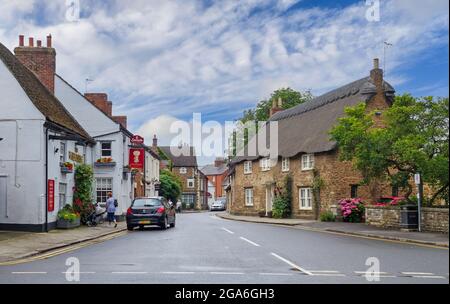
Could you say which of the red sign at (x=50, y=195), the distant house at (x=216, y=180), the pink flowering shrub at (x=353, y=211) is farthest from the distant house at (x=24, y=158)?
the distant house at (x=216, y=180)

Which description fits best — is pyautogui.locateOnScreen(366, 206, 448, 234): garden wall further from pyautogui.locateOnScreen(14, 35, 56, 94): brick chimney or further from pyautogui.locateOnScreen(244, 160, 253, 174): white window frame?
pyautogui.locateOnScreen(244, 160, 253, 174): white window frame

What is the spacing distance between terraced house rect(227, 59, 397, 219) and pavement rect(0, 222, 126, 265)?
50.8ft

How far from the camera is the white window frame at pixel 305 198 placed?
125 feet

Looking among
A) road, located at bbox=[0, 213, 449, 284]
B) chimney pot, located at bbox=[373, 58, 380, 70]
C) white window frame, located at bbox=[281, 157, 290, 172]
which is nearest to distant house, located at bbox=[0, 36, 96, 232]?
road, located at bbox=[0, 213, 449, 284]

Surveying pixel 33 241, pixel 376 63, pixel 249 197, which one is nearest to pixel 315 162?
pixel 376 63

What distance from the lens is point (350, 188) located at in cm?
3525

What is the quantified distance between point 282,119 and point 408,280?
40.7 meters

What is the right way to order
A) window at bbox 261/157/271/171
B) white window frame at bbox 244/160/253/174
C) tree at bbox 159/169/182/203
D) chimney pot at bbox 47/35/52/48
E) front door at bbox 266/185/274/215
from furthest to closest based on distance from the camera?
tree at bbox 159/169/182/203, white window frame at bbox 244/160/253/174, window at bbox 261/157/271/171, front door at bbox 266/185/274/215, chimney pot at bbox 47/35/52/48

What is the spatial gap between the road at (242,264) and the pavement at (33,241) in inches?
41.5

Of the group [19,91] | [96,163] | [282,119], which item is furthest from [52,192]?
[282,119]

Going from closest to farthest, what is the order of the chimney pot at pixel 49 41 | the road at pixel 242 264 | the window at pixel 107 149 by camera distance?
the road at pixel 242 264 < the chimney pot at pixel 49 41 < the window at pixel 107 149

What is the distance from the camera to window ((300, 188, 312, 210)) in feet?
125

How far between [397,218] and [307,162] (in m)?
14.3

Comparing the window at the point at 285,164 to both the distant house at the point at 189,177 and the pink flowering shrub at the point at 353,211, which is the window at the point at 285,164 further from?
the distant house at the point at 189,177
